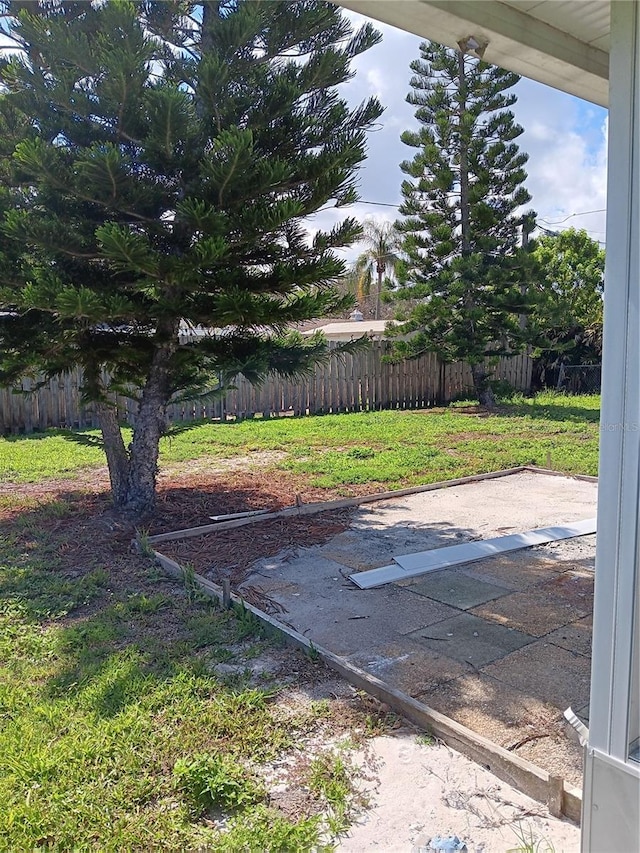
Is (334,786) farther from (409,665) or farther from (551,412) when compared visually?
(551,412)

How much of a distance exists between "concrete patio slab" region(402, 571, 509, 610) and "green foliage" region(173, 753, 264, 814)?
1.63 meters

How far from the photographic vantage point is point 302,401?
41.5 feet

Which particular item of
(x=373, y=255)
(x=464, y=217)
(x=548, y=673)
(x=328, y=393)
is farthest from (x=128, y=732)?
(x=373, y=255)

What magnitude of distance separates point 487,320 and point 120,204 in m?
10.4

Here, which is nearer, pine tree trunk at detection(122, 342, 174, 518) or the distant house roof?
pine tree trunk at detection(122, 342, 174, 518)

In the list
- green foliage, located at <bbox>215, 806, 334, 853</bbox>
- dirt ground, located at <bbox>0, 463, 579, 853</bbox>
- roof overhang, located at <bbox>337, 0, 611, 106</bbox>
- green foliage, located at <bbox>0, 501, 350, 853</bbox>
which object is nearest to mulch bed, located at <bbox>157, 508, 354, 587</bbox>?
dirt ground, located at <bbox>0, 463, 579, 853</bbox>

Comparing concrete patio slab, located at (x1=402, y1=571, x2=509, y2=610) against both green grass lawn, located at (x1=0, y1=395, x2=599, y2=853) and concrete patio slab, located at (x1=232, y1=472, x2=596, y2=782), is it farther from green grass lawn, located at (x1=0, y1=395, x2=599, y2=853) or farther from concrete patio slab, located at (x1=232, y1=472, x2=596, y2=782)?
green grass lawn, located at (x1=0, y1=395, x2=599, y2=853)

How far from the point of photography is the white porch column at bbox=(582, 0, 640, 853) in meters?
1.46

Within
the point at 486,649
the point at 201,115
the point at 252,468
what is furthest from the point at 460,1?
the point at 252,468

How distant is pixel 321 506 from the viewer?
536 cm

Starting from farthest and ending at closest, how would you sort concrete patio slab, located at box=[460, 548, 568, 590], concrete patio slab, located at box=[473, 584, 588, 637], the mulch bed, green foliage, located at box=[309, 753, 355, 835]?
the mulch bed
concrete patio slab, located at box=[460, 548, 568, 590]
concrete patio slab, located at box=[473, 584, 588, 637]
green foliage, located at box=[309, 753, 355, 835]

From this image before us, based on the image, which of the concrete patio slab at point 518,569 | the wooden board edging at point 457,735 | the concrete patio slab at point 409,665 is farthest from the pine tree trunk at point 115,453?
the concrete patio slab at point 409,665

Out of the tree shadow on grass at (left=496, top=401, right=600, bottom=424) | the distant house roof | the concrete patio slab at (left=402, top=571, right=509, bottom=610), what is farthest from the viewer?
the distant house roof

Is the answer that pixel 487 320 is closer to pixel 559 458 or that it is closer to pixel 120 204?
pixel 559 458
